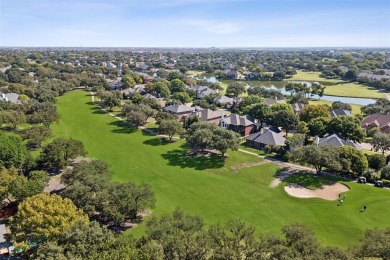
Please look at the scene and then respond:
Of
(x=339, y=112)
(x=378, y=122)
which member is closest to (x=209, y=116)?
(x=339, y=112)

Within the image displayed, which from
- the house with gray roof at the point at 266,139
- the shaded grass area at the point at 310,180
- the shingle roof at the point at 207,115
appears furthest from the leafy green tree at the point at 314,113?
the shaded grass area at the point at 310,180

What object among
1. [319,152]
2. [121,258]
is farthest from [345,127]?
[121,258]

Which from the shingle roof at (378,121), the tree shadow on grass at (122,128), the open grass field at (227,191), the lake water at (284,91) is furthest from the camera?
the lake water at (284,91)

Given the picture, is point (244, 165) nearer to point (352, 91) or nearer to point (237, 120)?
point (237, 120)

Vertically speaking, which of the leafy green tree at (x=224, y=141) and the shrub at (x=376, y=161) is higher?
the leafy green tree at (x=224, y=141)

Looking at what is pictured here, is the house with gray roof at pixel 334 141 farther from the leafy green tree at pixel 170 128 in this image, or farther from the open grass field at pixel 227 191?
the leafy green tree at pixel 170 128

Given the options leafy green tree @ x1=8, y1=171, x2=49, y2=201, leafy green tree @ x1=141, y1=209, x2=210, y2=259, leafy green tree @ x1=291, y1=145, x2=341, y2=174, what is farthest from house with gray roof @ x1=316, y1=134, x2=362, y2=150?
leafy green tree @ x1=8, y1=171, x2=49, y2=201

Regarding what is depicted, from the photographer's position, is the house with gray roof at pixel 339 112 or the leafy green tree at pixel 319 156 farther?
→ the house with gray roof at pixel 339 112
